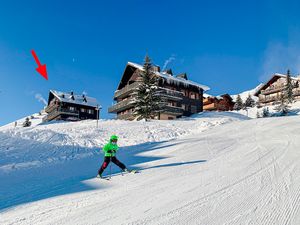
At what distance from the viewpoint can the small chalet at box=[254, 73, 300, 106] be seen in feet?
203

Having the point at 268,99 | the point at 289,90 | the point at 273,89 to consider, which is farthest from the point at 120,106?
the point at 273,89

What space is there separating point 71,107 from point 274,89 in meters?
50.1

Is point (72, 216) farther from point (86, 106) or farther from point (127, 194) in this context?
point (86, 106)

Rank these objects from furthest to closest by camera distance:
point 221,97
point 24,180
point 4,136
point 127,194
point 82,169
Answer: point 221,97 → point 4,136 → point 82,169 → point 24,180 → point 127,194

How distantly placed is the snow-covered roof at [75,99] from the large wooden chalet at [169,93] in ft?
46.0

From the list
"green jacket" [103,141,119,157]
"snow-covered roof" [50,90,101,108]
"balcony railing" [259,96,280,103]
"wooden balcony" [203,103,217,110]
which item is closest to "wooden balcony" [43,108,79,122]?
"snow-covered roof" [50,90,101,108]

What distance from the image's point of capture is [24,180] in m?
8.02

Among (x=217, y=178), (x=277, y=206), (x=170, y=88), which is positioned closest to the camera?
(x=277, y=206)

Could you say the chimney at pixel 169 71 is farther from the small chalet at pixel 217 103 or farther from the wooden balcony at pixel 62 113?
the small chalet at pixel 217 103

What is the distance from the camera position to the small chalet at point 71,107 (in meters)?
59.8

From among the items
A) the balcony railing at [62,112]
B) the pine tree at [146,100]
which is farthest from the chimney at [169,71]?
the balcony railing at [62,112]

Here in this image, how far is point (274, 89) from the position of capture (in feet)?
212

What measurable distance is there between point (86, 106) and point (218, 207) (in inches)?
2413

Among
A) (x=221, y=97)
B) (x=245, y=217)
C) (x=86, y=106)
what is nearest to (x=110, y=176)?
(x=245, y=217)
